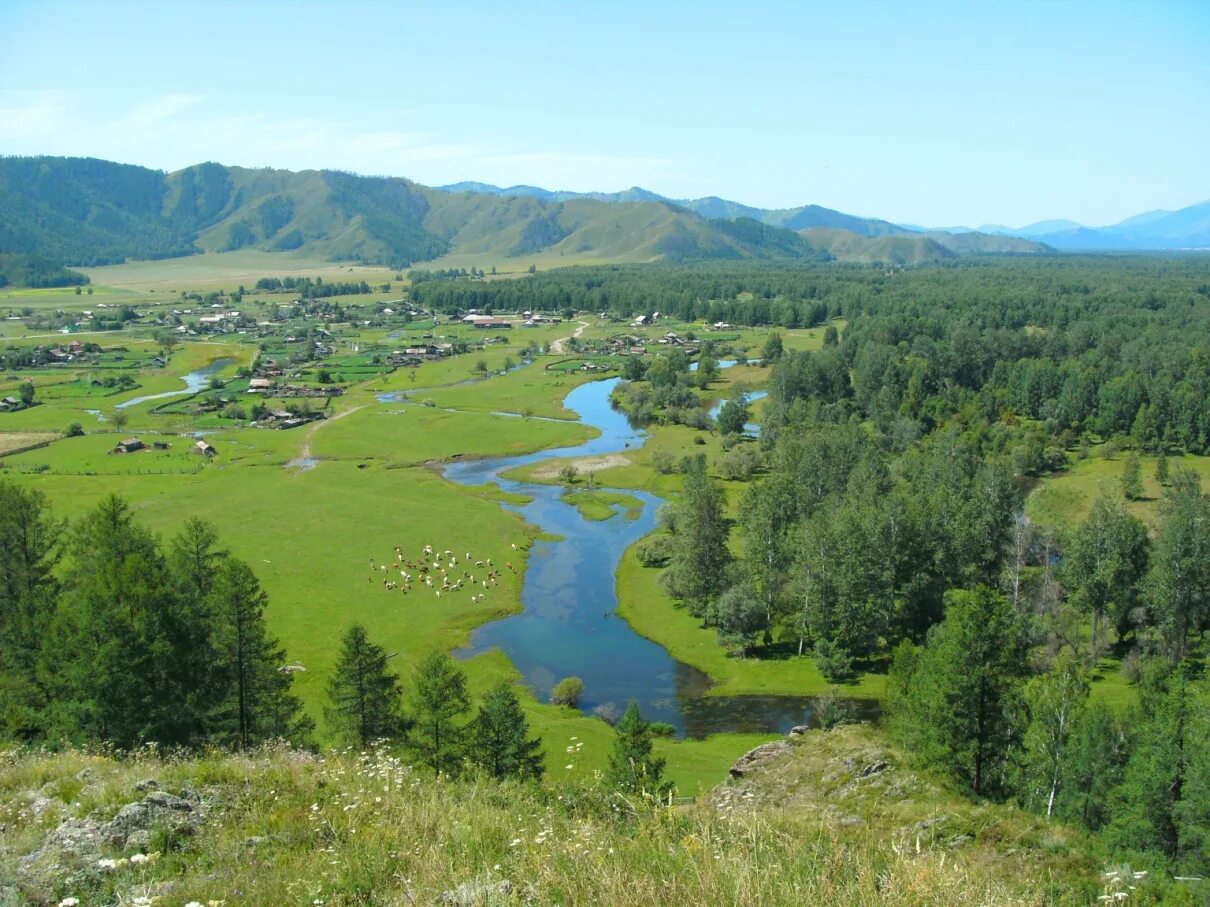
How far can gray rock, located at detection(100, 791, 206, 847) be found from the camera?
10906 mm

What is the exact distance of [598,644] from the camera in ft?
152

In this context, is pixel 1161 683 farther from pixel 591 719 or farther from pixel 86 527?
pixel 86 527

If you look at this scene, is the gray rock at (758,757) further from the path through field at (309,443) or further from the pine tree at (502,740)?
the path through field at (309,443)

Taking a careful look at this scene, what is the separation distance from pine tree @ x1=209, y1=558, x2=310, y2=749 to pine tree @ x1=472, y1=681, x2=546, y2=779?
21.6 ft

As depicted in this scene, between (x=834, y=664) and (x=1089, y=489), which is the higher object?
(x=1089, y=489)

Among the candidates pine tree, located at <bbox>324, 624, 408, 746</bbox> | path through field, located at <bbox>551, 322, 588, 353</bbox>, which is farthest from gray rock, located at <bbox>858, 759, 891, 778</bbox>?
path through field, located at <bbox>551, 322, 588, 353</bbox>

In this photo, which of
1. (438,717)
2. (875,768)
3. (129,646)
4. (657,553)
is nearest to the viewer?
(129,646)

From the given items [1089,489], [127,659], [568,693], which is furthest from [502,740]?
[1089,489]

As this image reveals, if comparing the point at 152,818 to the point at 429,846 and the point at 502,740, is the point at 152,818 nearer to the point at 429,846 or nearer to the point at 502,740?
the point at 429,846

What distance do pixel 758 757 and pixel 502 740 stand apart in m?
8.90

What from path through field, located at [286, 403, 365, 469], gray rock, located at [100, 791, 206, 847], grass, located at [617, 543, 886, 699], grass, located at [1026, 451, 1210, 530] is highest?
gray rock, located at [100, 791, 206, 847]

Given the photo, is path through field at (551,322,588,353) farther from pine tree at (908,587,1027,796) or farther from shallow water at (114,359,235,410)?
pine tree at (908,587,1027,796)

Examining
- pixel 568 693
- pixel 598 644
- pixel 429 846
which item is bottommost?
pixel 598 644

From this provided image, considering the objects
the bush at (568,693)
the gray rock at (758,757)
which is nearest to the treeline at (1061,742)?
the gray rock at (758,757)
